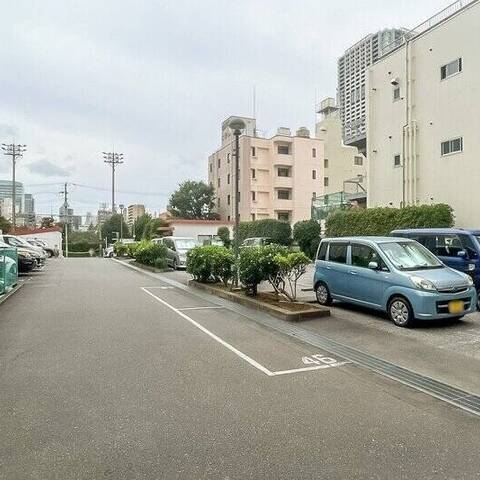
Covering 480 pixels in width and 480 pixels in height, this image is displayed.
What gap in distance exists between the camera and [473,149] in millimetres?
16734

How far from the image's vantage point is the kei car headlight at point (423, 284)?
24.2 ft

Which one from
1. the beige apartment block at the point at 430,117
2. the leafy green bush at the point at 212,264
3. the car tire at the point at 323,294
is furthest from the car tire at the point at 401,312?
the beige apartment block at the point at 430,117

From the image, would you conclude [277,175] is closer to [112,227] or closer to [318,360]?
[112,227]

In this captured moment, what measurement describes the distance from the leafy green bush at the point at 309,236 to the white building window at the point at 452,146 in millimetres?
10140

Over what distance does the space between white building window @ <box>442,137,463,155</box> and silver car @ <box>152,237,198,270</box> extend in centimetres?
1213

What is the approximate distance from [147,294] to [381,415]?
30.2ft

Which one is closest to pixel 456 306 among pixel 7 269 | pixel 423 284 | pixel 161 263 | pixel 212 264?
pixel 423 284

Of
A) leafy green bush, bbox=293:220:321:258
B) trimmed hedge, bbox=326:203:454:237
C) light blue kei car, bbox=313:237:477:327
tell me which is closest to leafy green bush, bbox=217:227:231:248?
leafy green bush, bbox=293:220:321:258

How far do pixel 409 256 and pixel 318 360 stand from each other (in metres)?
3.76

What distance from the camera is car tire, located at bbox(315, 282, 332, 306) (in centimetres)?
981

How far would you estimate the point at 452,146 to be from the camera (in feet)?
58.7

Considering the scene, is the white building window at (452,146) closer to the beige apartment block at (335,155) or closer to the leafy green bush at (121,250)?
the leafy green bush at (121,250)

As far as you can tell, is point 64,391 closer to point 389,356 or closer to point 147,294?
point 389,356

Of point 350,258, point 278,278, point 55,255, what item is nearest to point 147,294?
point 278,278
